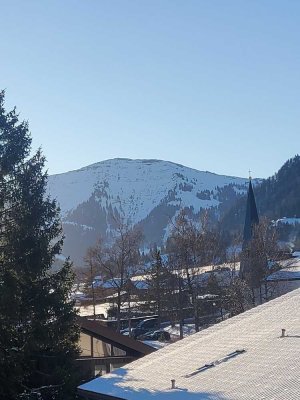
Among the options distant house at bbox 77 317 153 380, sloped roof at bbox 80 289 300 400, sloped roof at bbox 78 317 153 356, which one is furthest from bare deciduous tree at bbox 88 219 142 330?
sloped roof at bbox 80 289 300 400

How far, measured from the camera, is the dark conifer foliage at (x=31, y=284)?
1745 cm

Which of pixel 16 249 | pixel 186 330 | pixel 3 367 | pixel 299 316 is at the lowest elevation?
pixel 186 330

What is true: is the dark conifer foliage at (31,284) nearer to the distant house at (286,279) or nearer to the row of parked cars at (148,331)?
the row of parked cars at (148,331)

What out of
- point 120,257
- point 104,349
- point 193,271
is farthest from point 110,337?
point 120,257

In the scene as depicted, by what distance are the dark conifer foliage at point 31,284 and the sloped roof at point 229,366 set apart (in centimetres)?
439

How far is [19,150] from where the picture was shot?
19453mm

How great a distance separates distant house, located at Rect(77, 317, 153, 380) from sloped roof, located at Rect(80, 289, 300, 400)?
280 inches

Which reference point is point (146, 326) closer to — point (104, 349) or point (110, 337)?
point (104, 349)

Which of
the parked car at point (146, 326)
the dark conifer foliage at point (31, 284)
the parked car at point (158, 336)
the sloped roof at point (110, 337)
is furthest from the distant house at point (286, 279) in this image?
the dark conifer foliage at point (31, 284)

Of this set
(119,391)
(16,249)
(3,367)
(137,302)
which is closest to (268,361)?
(119,391)

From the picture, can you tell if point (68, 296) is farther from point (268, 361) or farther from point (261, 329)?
point (268, 361)

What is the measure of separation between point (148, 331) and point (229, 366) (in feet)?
98.5

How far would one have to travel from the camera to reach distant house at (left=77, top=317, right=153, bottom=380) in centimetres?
2264

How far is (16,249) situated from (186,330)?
73.1ft
